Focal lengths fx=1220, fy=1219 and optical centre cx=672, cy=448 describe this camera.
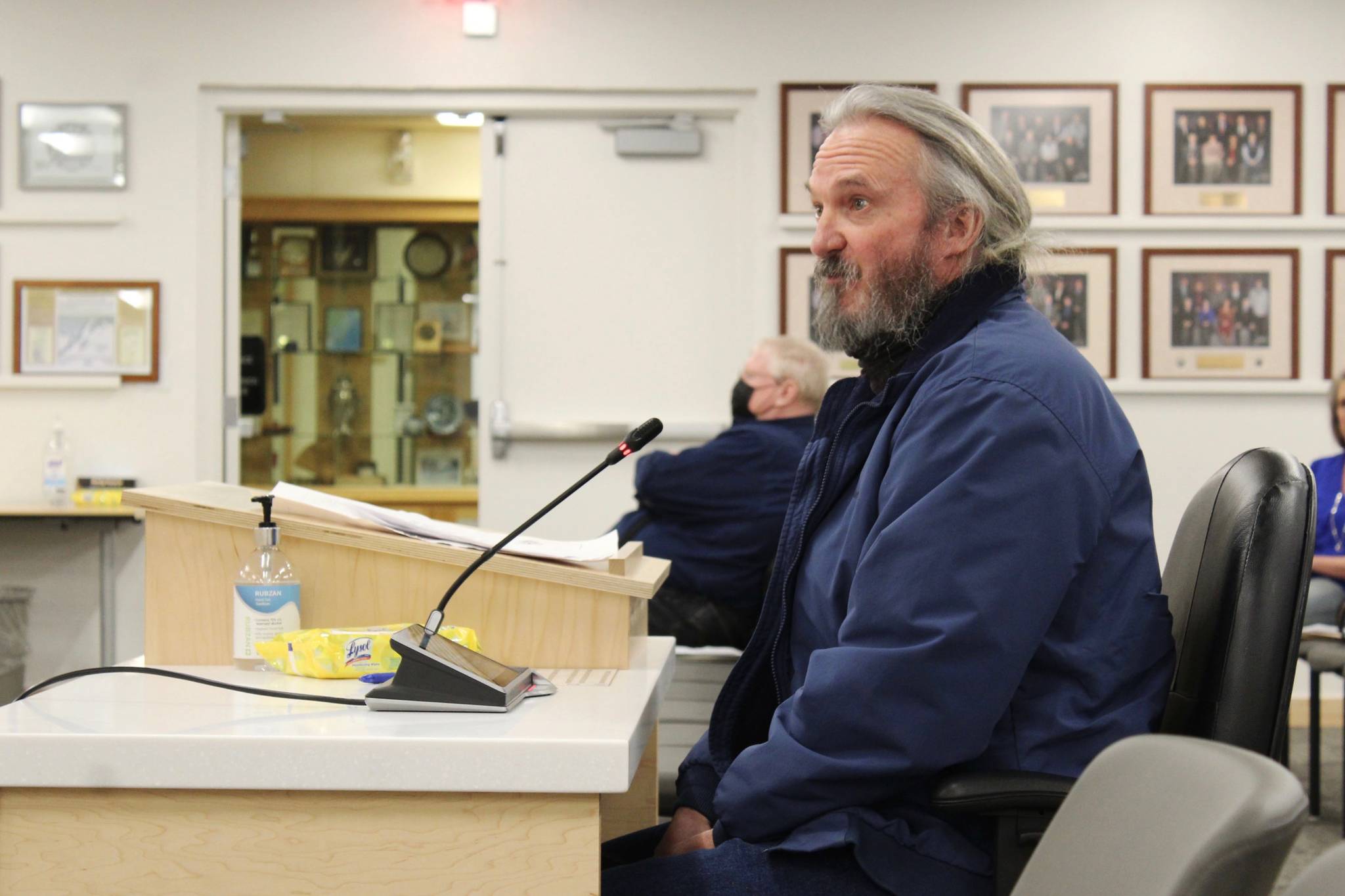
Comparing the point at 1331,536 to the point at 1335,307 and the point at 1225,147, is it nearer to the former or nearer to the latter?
the point at 1335,307

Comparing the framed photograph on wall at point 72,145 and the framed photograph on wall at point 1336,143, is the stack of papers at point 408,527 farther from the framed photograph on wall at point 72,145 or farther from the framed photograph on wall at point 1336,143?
the framed photograph on wall at point 1336,143

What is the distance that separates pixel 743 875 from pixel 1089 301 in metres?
3.47

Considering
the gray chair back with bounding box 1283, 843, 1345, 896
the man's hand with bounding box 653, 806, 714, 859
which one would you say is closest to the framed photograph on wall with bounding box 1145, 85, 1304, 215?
the man's hand with bounding box 653, 806, 714, 859

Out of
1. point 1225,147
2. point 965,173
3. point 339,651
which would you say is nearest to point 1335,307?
point 1225,147

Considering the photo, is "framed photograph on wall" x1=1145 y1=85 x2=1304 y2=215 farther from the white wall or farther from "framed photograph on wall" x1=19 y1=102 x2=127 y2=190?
"framed photograph on wall" x1=19 y1=102 x2=127 y2=190

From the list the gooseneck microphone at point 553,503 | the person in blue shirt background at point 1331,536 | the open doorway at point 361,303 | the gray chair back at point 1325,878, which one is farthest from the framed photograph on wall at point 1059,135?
the gray chair back at point 1325,878

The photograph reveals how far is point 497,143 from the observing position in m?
4.24

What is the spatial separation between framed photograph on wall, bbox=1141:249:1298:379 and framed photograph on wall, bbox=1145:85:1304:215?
0.55 ft

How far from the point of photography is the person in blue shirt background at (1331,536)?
10.8 feet

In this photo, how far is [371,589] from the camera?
56.1 inches

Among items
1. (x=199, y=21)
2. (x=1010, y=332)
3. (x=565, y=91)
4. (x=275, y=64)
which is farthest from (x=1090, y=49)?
(x=1010, y=332)

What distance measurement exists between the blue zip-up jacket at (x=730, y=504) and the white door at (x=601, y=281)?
4.21 ft

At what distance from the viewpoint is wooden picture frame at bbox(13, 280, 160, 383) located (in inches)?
164

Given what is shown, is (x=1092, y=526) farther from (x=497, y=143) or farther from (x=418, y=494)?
(x=418, y=494)
